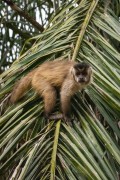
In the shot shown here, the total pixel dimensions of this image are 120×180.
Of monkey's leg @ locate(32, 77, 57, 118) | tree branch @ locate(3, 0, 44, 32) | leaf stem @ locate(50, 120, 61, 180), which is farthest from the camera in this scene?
tree branch @ locate(3, 0, 44, 32)

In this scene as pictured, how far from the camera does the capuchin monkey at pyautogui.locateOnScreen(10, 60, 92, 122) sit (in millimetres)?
2648

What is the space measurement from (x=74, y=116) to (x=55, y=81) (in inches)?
24.8

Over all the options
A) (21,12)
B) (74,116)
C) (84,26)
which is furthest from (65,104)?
(21,12)

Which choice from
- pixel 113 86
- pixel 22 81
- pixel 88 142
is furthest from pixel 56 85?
pixel 88 142

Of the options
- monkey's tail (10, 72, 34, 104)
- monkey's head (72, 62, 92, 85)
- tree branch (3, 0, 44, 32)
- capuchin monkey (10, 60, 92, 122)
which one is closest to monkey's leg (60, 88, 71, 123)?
capuchin monkey (10, 60, 92, 122)

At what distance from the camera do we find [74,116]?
249 cm

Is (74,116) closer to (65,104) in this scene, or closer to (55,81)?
(65,104)

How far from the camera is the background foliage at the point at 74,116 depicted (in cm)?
206

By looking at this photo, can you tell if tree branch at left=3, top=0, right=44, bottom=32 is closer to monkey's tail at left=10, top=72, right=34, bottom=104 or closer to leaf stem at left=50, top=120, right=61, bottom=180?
monkey's tail at left=10, top=72, right=34, bottom=104

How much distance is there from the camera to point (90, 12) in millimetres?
3215

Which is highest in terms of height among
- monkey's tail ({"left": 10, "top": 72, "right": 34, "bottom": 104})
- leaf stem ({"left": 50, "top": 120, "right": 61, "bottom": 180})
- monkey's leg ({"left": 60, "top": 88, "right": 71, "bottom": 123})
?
monkey's tail ({"left": 10, "top": 72, "right": 34, "bottom": 104})

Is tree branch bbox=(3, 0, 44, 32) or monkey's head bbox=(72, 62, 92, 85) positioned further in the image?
tree branch bbox=(3, 0, 44, 32)

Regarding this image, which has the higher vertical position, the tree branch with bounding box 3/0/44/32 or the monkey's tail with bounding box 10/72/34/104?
the tree branch with bounding box 3/0/44/32

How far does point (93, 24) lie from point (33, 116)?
952 mm
